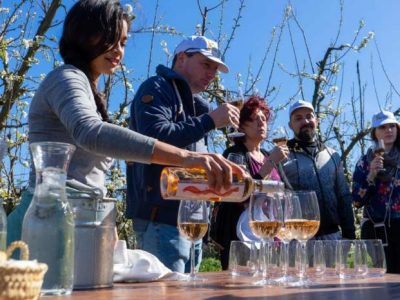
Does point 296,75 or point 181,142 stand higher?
point 296,75

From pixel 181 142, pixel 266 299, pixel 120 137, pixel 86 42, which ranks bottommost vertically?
pixel 266 299

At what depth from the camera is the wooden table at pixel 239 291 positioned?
46.3 inches

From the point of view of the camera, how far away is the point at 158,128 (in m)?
2.23

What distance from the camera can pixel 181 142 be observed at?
87.2 inches

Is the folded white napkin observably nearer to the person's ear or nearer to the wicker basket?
the wicker basket

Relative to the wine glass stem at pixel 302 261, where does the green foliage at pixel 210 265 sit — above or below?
below

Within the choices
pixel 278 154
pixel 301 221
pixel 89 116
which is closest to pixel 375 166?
pixel 278 154

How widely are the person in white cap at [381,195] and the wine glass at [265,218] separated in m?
2.59

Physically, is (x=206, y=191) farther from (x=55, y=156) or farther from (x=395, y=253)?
(x=395, y=253)

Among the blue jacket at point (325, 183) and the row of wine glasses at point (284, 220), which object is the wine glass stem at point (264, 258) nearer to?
the row of wine glasses at point (284, 220)

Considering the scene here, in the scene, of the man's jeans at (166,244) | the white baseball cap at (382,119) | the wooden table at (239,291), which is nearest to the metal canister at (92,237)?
the wooden table at (239,291)

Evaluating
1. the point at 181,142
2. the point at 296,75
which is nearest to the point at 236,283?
the point at 181,142

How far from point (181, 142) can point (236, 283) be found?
2.70 feet

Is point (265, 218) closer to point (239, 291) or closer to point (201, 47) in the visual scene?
point (239, 291)
